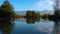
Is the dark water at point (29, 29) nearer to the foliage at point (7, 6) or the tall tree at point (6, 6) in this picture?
the foliage at point (7, 6)

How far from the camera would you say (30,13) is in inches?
2254

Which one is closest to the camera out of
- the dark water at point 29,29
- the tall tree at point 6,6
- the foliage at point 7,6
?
the dark water at point 29,29

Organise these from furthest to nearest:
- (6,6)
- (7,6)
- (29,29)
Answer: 1. (6,6)
2. (7,6)
3. (29,29)

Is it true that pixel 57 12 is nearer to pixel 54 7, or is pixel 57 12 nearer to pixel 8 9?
pixel 54 7

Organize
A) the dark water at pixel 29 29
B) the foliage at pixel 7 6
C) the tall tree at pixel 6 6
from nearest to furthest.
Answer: the dark water at pixel 29 29 < the foliage at pixel 7 6 < the tall tree at pixel 6 6

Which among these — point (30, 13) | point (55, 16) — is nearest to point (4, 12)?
point (55, 16)

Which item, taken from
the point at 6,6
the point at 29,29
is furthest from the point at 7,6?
the point at 29,29

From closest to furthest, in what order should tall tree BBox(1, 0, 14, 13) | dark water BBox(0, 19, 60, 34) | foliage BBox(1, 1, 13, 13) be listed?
dark water BBox(0, 19, 60, 34) < foliage BBox(1, 1, 13, 13) < tall tree BBox(1, 0, 14, 13)

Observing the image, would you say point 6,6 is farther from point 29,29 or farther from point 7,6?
point 29,29

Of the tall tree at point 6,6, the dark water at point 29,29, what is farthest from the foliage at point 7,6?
the dark water at point 29,29

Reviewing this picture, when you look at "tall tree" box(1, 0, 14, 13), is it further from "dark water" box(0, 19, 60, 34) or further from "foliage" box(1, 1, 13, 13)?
"dark water" box(0, 19, 60, 34)

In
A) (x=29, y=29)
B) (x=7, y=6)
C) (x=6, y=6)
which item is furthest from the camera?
(x=6, y=6)

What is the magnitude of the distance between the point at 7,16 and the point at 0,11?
385 centimetres

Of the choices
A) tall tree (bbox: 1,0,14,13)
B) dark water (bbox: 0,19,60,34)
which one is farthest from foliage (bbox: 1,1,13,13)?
dark water (bbox: 0,19,60,34)
